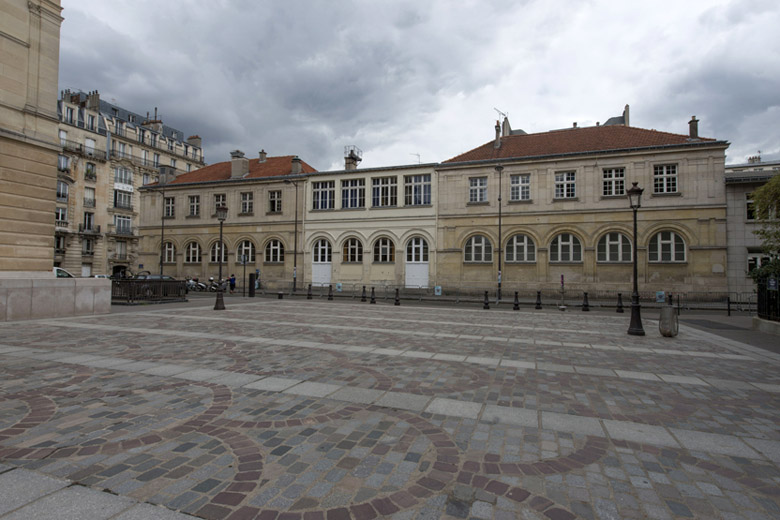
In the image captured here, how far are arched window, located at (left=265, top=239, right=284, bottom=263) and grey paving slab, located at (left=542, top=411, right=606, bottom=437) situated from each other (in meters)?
34.8

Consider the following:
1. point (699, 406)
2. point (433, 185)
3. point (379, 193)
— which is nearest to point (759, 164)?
point (433, 185)

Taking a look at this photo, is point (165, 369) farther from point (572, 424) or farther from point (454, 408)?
point (572, 424)

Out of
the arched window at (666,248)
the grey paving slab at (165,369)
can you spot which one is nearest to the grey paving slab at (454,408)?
the grey paving slab at (165,369)

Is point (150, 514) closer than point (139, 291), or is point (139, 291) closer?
point (150, 514)

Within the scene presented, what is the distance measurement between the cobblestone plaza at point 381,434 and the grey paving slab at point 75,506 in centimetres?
1

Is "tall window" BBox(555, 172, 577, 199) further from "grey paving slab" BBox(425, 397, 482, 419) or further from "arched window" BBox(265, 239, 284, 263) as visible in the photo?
"grey paving slab" BBox(425, 397, 482, 419)

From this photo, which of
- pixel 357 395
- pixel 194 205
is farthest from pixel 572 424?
pixel 194 205

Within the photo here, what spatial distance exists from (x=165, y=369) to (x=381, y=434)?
4344 mm

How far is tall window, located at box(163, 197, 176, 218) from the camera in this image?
41.2m

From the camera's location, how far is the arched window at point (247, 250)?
3791 centimetres

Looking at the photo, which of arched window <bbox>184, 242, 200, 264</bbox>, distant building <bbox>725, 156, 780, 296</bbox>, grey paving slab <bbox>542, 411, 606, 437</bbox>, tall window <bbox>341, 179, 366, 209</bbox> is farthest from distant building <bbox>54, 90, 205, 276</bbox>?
A: distant building <bbox>725, 156, 780, 296</bbox>

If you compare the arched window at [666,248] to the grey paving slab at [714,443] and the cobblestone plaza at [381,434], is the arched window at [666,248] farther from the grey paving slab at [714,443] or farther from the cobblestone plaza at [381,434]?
the grey paving slab at [714,443]

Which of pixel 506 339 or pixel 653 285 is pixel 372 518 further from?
pixel 653 285

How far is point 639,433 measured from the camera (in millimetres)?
4078
